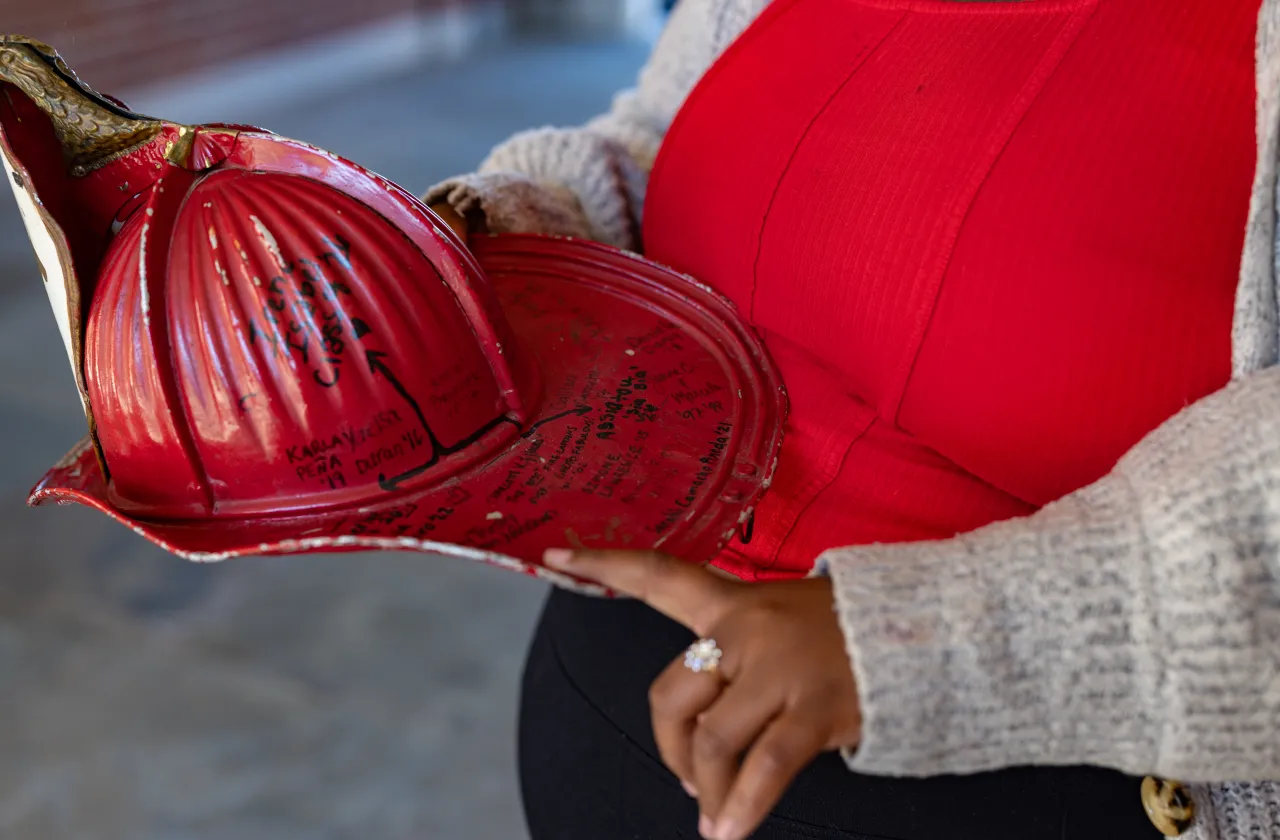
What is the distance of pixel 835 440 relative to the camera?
1.82 feet

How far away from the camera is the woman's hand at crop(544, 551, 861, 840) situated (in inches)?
14.4

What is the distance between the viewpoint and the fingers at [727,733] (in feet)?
1.21

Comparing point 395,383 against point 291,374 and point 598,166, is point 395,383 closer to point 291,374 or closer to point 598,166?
point 291,374

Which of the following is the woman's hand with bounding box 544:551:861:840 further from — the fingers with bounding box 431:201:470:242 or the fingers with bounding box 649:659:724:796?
the fingers with bounding box 431:201:470:242

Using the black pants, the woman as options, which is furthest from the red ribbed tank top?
the black pants

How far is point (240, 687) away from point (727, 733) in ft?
4.27

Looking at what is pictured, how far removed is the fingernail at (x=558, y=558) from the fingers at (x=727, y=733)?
8cm

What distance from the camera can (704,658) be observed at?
384 millimetres

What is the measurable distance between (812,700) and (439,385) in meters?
0.22

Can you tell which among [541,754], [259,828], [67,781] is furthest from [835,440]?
[67,781]

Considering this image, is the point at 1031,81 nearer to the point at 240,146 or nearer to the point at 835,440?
the point at 835,440

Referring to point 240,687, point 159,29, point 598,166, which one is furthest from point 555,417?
point 159,29

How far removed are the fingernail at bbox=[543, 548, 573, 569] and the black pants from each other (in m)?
0.21

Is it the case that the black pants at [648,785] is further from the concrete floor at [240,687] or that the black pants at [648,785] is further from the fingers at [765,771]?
the concrete floor at [240,687]
